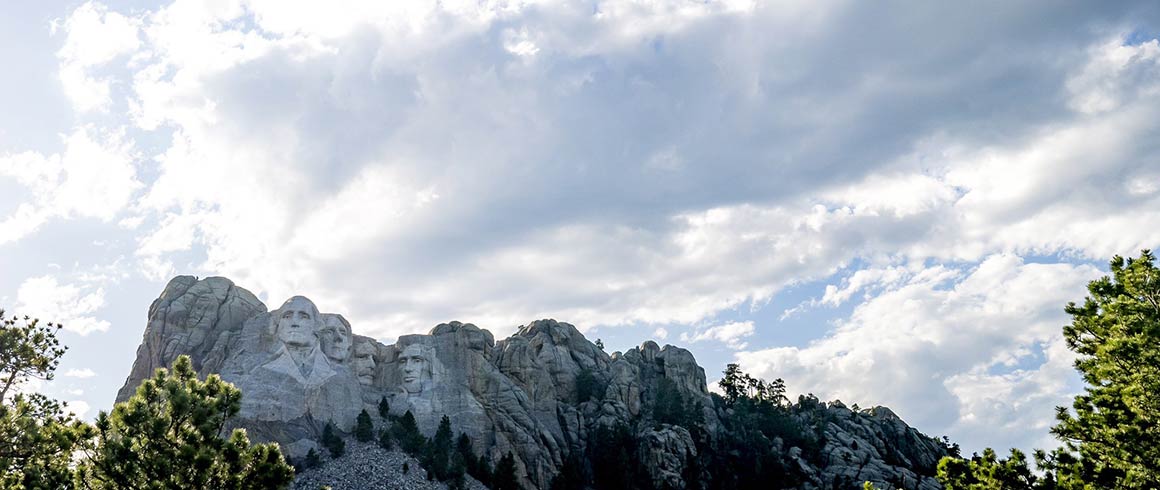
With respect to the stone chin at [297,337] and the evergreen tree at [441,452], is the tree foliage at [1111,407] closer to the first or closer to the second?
the evergreen tree at [441,452]

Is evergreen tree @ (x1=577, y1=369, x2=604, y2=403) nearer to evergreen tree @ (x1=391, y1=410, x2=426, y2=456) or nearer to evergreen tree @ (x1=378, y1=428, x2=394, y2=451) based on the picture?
evergreen tree @ (x1=391, y1=410, x2=426, y2=456)

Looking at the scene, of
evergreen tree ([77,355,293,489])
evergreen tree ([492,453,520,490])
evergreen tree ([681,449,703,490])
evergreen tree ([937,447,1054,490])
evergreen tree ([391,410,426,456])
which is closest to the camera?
evergreen tree ([77,355,293,489])

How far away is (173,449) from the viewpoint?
25.2m

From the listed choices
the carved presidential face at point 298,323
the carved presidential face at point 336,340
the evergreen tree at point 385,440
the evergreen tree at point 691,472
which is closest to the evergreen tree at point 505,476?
the evergreen tree at point 385,440

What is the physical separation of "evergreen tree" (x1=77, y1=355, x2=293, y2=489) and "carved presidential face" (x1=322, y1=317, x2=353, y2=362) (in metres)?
74.3

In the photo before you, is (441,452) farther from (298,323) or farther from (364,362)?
(298,323)

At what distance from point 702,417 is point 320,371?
2042 inches

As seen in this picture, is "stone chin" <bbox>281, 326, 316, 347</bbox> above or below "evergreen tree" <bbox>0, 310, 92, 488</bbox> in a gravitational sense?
above

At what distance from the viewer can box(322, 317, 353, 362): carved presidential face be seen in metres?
98.8

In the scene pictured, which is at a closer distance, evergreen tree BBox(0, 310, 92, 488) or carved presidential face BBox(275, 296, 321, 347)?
evergreen tree BBox(0, 310, 92, 488)

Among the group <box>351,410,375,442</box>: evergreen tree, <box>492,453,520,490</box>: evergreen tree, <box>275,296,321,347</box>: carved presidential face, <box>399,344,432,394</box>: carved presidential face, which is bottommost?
<box>492,453,520,490</box>: evergreen tree

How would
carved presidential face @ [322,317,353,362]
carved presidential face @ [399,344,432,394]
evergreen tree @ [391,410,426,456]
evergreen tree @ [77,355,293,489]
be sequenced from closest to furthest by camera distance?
evergreen tree @ [77,355,293,489]
evergreen tree @ [391,410,426,456]
carved presidential face @ [322,317,353,362]
carved presidential face @ [399,344,432,394]

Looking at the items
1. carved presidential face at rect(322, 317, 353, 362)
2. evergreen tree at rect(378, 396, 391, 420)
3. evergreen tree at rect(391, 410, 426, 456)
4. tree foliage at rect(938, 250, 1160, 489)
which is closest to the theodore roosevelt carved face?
carved presidential face at rect(322, 317, 353, 362)

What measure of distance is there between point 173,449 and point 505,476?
68.0 metres
